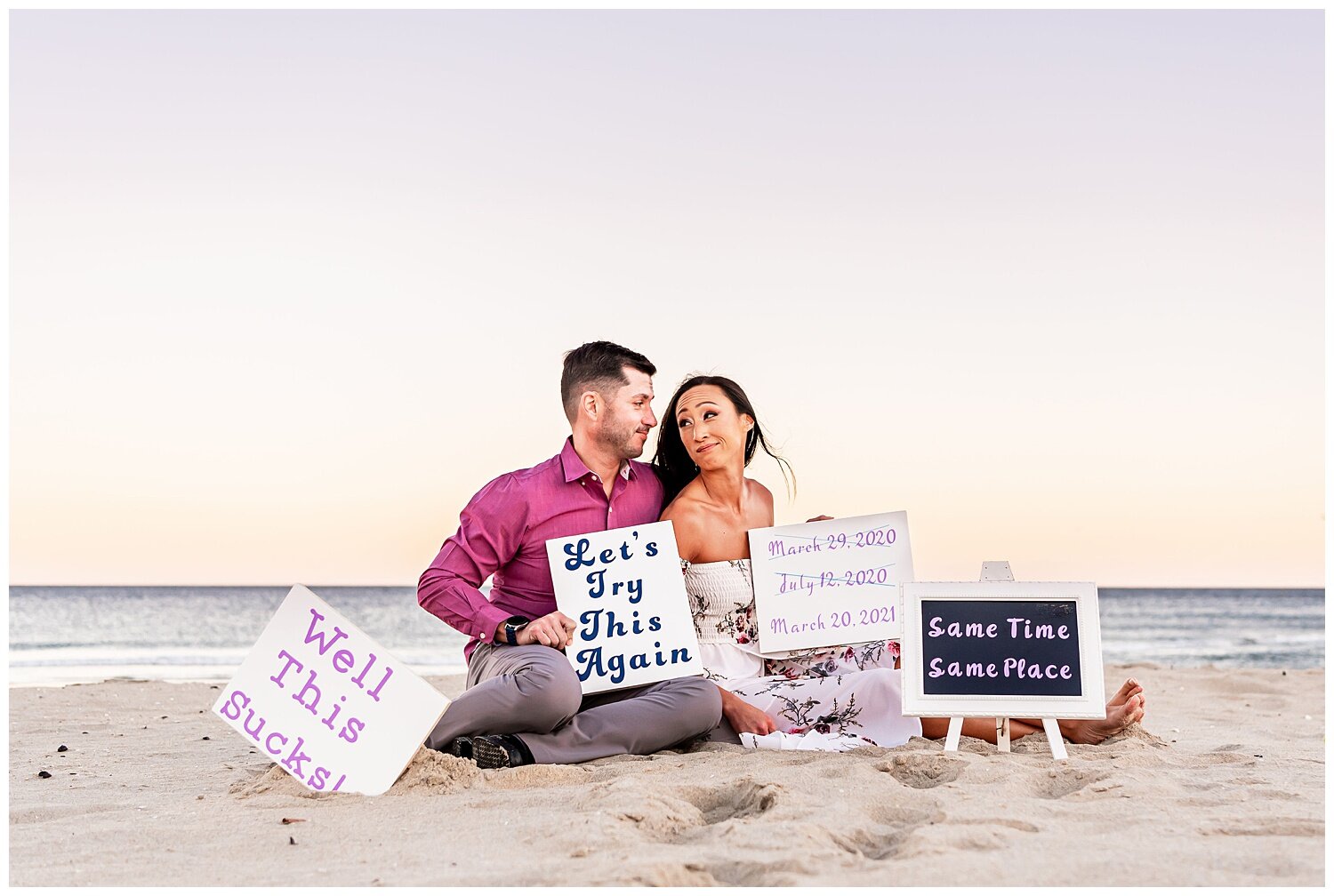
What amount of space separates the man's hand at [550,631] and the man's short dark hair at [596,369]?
895 mm

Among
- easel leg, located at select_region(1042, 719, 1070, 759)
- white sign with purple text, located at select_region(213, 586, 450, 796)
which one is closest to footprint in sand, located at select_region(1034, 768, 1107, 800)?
easel leg, located at select_region(1042, 719, 1070, 759)

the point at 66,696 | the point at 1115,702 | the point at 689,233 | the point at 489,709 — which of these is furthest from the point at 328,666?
the point at 689,233

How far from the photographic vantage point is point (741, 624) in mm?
4461

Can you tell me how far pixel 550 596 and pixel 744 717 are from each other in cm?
86

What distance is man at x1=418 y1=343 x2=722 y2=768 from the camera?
3684 millimetres

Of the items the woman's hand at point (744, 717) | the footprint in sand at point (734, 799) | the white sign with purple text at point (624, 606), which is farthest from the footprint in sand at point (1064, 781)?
the white sign with purple text at point (624, 606)

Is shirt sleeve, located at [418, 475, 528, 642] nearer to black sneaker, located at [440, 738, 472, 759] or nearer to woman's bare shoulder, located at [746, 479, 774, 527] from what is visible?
black sneaker, located at [440, 738, 472, 759]

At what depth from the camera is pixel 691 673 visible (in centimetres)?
413

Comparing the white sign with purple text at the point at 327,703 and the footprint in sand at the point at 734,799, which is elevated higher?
the white sign with purple text at the point at 327,703

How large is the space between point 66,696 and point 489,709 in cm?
399

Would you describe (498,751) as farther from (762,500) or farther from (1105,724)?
(1105,724)

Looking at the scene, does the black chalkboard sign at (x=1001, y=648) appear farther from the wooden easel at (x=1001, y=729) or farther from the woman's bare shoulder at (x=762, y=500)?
the woman's bare shoulder at (x=762, y=500)

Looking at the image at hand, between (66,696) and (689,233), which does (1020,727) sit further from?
(689,233)

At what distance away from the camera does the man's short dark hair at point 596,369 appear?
4383mm
